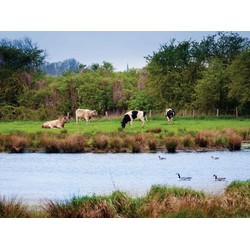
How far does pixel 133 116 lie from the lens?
36.6 feet

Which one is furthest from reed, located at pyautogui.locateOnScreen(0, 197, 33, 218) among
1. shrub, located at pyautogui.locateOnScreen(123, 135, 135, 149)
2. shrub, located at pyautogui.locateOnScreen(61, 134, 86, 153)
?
shrub, located at pyautogui.locateOnScreen(123, 135, 135, 149)

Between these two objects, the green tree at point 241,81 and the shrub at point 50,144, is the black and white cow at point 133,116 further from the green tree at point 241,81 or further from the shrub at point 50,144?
the green tree at point 241,81

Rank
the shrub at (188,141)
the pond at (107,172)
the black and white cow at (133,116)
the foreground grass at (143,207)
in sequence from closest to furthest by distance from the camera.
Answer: the foreground grass at (143,207)
the pond at (107,172)
the black and white cow at (133,116)
the shrub at (188,141)

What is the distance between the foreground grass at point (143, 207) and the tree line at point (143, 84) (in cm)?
122

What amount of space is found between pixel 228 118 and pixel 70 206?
2.30m

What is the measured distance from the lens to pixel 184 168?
36.3ft

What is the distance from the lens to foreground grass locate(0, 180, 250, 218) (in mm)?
10633

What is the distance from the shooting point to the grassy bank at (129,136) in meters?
11.3

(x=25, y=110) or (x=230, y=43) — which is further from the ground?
(x=230, y=43)

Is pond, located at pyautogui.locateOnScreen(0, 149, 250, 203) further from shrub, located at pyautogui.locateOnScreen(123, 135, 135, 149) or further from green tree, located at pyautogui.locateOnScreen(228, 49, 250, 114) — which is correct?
green tree, located at pyautogui.locateOnScreen(228, 49, 250, 114)

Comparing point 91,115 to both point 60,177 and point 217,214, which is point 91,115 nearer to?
point 60,177

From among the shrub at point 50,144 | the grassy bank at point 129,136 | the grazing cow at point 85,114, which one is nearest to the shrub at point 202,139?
the grassy bank at point 129,136

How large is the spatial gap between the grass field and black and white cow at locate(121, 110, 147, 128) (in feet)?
0.21

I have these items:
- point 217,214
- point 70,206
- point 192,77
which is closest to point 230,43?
point 192,77
